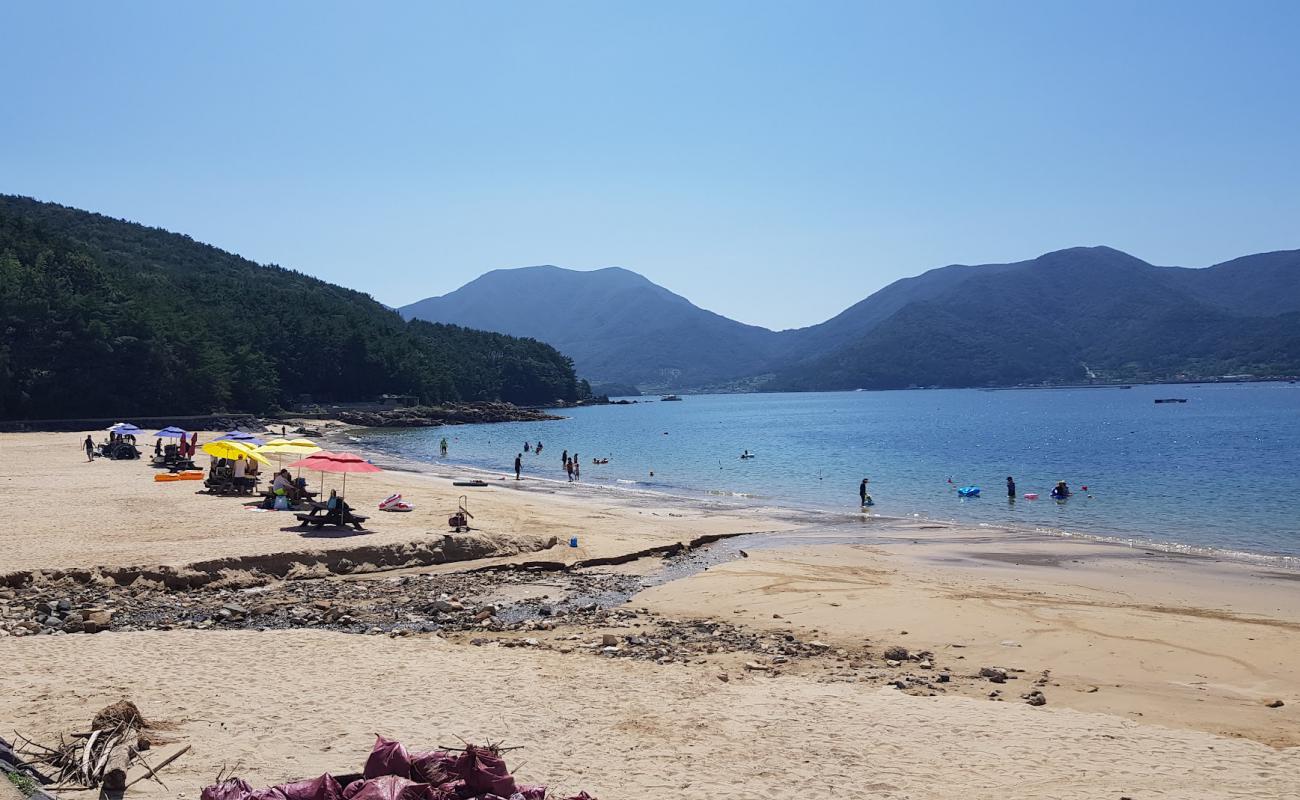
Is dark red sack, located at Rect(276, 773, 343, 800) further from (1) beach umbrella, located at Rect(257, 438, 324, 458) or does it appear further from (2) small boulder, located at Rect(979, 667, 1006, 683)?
(1) beach umbrella, located at Rect(257, 438, 324, 458)

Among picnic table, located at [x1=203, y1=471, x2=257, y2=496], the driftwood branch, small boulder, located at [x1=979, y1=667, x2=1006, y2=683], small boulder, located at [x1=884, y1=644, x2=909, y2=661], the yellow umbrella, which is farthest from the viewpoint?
picnic table, located at [x1=203, y1=471, x2=257, y2=496]

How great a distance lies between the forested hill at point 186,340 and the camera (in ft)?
215

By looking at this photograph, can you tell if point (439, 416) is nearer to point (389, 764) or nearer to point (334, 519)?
point (334, 519)

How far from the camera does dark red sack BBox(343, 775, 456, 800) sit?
6.09 metres

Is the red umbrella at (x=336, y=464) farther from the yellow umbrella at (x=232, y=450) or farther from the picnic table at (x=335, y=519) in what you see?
the yellow umbrella at (x=232, y=450)

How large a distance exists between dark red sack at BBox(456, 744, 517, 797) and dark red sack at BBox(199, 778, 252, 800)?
1.54m

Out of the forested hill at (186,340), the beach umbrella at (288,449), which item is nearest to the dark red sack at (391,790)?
the beach umbrella at (288,449)

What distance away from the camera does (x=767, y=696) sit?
10102mm

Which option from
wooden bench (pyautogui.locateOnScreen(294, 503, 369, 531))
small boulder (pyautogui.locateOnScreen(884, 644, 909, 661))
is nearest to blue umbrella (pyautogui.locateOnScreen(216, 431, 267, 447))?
wooden bench (pyautogui.locateOnScreen(294, 503, 369, 531))

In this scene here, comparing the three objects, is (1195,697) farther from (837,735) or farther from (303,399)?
(303,399)

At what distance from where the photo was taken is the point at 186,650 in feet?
36.3

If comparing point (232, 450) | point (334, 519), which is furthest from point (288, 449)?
point (334, 519)

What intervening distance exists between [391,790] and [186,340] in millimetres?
81768

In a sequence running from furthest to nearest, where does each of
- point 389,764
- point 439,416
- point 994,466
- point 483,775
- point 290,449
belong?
1. point 439,416
2. point 994,466
3. point 290,449
4. point 389,764
5. point 483,775
